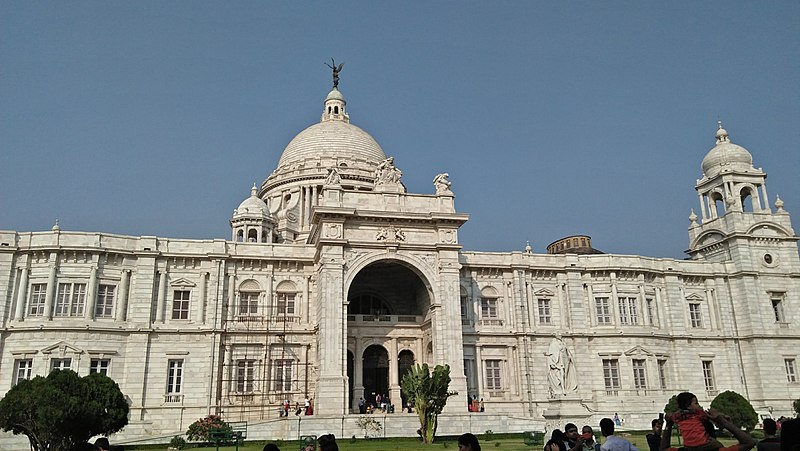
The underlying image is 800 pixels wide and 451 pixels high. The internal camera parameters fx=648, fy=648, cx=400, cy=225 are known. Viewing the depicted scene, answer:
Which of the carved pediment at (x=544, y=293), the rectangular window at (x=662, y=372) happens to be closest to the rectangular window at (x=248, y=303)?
the carved pediment at (x=544, y=293)

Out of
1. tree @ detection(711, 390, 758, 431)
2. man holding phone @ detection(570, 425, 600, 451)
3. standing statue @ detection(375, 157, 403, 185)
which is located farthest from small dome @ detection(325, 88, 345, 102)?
man holding phone @ detection(570, 425, 600, 451)

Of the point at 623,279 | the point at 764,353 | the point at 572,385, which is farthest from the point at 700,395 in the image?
the point at 572,385

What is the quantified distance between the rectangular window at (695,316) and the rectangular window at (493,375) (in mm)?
15829

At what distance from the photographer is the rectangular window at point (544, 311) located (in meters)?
44.7

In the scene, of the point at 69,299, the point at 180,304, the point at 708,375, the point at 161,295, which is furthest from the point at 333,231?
the point at 708,375

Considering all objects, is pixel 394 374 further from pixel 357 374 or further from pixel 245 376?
pixel 245 376

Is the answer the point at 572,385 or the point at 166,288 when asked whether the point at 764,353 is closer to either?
the point at 572,385

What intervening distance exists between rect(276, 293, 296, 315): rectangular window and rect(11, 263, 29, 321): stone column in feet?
46.7

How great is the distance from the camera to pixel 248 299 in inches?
1615

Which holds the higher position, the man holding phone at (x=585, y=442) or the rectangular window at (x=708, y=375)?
the rectangular window at (x=708, y=375)

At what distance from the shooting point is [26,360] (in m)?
35.9

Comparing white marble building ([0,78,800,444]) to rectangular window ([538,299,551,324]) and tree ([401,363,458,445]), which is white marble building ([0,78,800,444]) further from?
tree ([401,363,458,445])

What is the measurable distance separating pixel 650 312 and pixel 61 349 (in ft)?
126

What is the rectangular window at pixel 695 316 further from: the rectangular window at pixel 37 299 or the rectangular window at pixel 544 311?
the rectangular window at pixel 37 299
